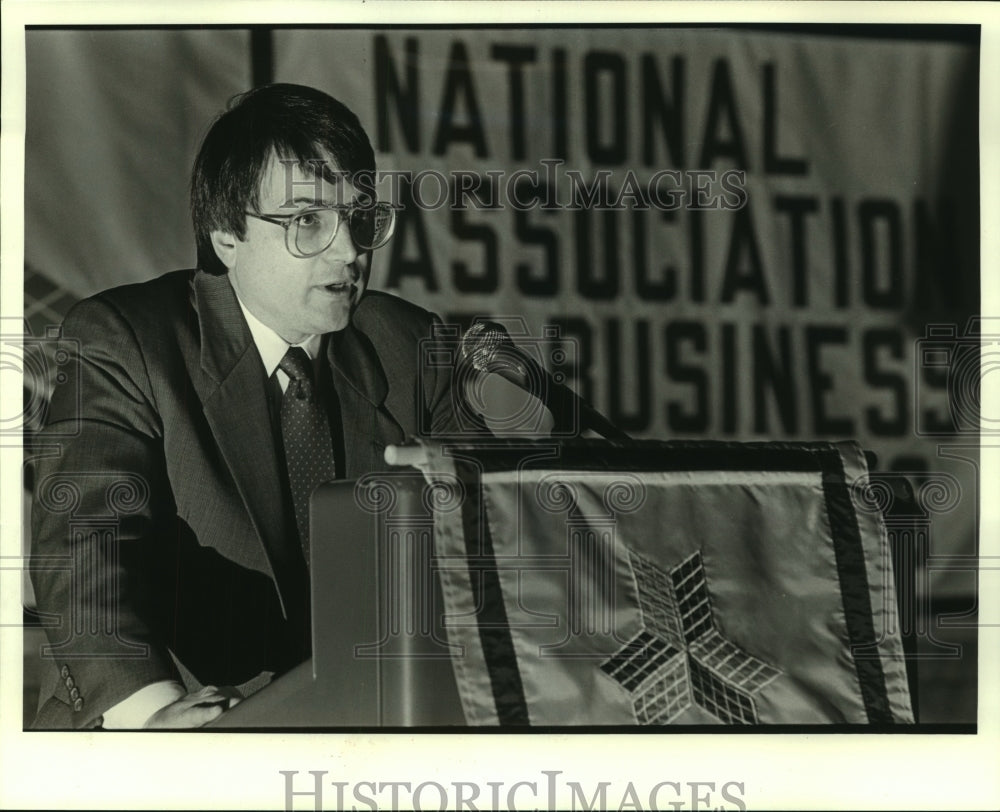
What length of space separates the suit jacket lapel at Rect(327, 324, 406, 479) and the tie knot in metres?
0.06

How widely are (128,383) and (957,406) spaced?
6.62 ft

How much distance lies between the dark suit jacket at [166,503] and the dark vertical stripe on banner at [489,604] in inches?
13.0

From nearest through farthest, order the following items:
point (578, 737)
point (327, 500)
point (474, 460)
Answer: point (327, 500) < point (474, 460) < point (578, 737)

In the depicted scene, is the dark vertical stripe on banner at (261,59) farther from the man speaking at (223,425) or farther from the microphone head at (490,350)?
the microphone head at (490,350)

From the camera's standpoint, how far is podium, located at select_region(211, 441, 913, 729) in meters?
2.19

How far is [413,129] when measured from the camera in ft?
8.20

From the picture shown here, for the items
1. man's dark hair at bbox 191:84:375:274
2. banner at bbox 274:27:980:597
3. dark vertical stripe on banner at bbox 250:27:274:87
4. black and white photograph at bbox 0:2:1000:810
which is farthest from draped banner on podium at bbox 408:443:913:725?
dark vertical stripe on banner at bbox 250:27:274:87

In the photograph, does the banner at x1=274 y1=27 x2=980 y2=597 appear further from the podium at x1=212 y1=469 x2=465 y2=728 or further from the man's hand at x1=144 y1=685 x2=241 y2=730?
the man's hand at x1=144 y1=685 x2=241 y2=730

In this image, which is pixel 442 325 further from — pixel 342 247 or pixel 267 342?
pixel 267 342

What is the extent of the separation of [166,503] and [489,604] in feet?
2.68

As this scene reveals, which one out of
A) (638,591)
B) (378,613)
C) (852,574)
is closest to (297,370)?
(378,613)

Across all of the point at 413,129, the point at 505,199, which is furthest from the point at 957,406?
the point at 413,129

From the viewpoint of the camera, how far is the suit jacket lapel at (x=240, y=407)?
2426 millimetres

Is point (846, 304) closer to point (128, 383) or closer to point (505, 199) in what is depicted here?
point (505, 199)
